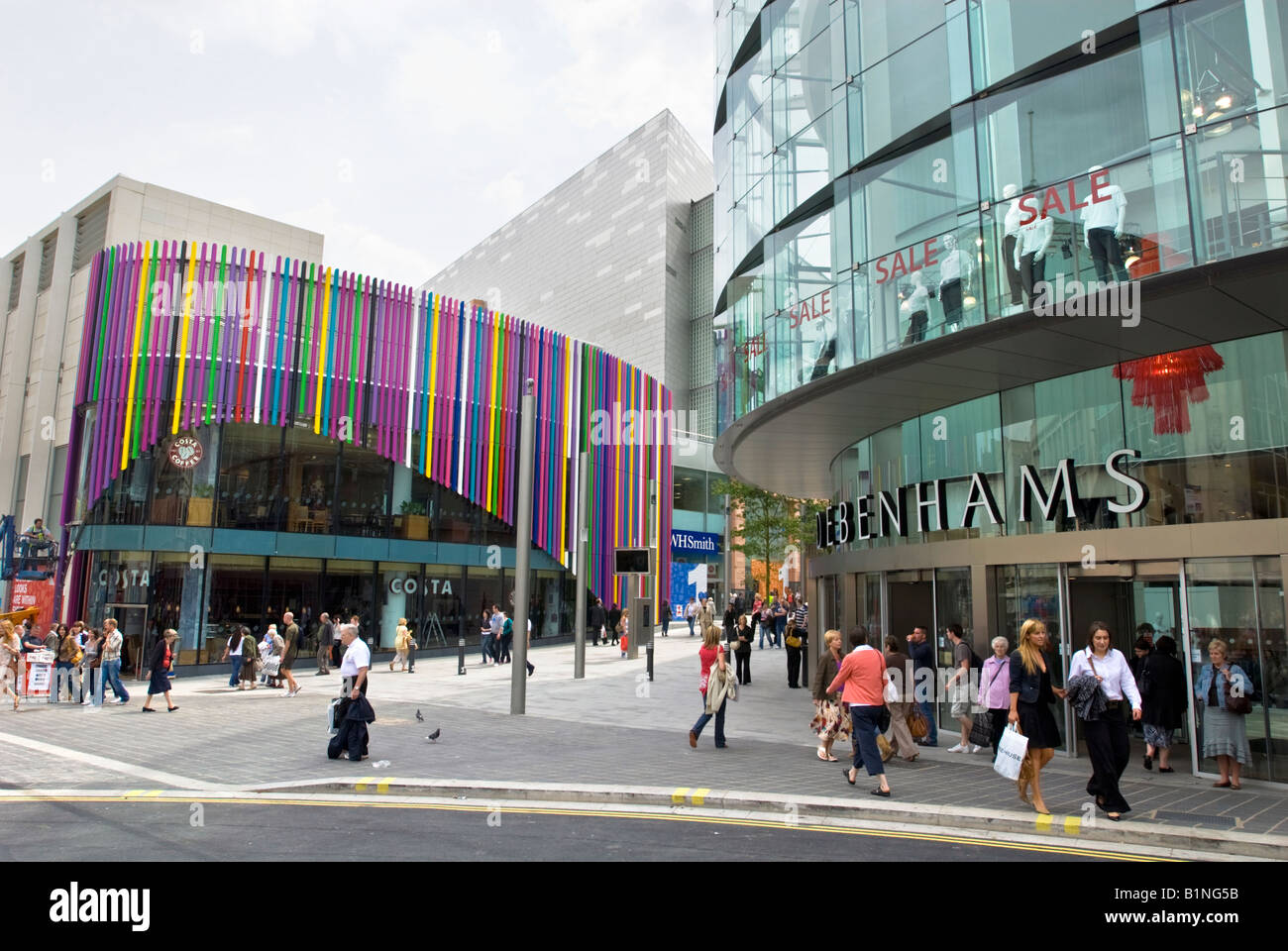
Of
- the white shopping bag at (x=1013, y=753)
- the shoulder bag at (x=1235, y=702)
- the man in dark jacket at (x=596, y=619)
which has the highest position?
the man in dark jacket at (x=596, y=619)

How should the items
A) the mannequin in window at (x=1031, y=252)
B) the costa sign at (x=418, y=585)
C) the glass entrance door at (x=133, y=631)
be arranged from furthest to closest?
the costa sign at (x=418, y=585)
the glass entrance door at (x=133, y=631)
the mannequin in window at (x=1031, y=252)

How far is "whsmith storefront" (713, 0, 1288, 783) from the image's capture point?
32.9ft

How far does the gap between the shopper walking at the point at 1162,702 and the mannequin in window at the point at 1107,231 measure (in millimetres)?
4506

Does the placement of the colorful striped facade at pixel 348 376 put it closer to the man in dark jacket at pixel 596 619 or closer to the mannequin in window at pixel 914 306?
the man in dark jacket at pixel 596 619

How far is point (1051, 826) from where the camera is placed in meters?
7.71

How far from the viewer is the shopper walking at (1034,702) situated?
26.3 feet

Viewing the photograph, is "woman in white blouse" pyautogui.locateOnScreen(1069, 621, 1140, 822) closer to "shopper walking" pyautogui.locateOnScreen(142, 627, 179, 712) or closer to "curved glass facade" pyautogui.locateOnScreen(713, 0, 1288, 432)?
"curved glass facade" pyautogui.locateOnScreen(713, 0, 1288, 432)

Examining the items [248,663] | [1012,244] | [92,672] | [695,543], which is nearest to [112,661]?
[92,672]

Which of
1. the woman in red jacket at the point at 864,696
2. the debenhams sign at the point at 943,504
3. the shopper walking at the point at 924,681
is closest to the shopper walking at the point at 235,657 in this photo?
the debenhams sign at the point at 943,504

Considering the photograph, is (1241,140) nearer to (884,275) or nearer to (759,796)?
(884,275)

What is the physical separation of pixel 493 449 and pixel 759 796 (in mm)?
25679

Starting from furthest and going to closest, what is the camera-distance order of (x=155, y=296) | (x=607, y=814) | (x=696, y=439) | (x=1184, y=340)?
(x=696, y=439), (x=155, y=296), (x=1184, y=340), (x=607, y=814)
